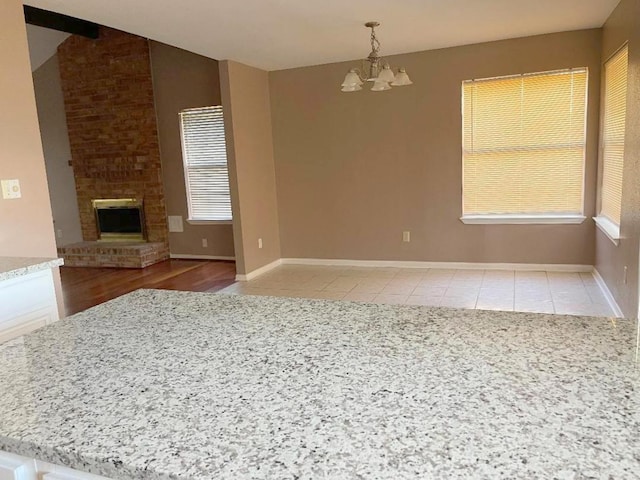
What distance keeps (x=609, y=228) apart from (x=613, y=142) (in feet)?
2.43

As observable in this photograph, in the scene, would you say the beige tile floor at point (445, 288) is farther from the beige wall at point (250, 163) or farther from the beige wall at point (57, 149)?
the beige wall at point (57, 149)

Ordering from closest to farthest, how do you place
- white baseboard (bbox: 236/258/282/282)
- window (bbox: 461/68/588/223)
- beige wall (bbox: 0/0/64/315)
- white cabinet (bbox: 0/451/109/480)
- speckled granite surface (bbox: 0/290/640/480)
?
speckled granite surface (bbox: 0/290/640/480) < white cabinet (bbox: 0/451/109/480) < beige wall (bbox: 0/0/64/315) < window (bbox: 461/68/588/223) < white baseboard (bbox: 236/258/282/282)

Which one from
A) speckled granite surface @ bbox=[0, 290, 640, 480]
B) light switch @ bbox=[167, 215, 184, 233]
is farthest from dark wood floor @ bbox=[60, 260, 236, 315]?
speckled granite surface @ bbox=[0, 290, 640, 480]

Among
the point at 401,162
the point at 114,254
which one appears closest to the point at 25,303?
the point at 401,162

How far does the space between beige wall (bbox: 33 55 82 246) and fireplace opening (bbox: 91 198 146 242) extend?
0.43 m

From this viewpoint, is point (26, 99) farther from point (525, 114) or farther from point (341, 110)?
point (525, 114)

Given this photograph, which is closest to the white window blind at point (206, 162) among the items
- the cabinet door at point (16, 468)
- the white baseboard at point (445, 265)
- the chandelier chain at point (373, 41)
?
the white baseboard at point (445, 265)

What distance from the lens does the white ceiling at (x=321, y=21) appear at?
3541 mm

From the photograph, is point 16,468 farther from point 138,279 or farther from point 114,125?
point 114,125

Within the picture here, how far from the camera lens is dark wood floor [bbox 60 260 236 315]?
17.2 feet

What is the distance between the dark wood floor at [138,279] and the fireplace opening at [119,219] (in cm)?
65

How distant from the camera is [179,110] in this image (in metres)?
6.60

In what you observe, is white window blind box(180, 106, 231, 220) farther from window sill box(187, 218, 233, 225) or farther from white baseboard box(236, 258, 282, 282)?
white baseboard box(236, 258, 282, 282)

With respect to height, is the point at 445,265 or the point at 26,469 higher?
the point at 26,469
